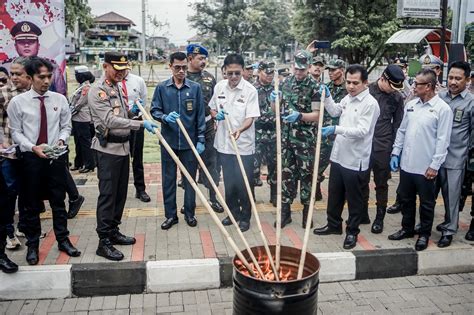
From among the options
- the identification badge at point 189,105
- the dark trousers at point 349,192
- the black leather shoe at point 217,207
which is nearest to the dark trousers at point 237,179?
the black leather shoe at point 217,207

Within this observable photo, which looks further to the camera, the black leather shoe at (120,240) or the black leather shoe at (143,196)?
the black leather shoe at (143,196)

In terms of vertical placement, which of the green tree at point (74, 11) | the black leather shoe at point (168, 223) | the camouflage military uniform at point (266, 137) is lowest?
the black leather shoe at point (168, 223)

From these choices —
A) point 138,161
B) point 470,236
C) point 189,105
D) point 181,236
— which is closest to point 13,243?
point 181,236

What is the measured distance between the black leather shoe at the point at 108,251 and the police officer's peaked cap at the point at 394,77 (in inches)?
138

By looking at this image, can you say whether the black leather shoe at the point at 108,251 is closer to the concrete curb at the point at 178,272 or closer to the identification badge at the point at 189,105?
the concrete curb at the point at 178,272

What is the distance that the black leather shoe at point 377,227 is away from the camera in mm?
5426

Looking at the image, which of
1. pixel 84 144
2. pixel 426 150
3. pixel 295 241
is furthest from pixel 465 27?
pixel 84 144

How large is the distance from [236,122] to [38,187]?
7.24 ft

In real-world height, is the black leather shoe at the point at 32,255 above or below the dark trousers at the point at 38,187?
below

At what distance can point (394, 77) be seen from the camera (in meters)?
5.21

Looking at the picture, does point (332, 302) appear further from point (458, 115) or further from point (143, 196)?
point (143, 196)

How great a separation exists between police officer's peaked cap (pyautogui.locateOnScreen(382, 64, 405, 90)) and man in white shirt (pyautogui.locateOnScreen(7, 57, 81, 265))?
351 centimetres

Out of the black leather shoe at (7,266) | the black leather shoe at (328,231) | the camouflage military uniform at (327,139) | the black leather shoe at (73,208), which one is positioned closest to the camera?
the black leather shoe at (7,266)

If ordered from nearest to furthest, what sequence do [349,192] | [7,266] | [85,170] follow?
[7,266] < [349,192] < [85,170]
